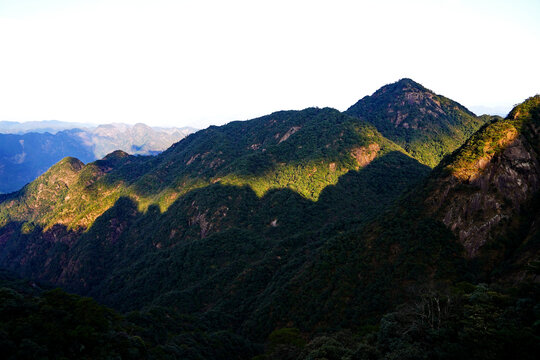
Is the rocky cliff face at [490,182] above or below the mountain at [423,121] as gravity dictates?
below

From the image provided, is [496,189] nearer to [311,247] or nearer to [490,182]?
[490,182]

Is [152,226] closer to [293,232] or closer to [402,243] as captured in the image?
[293,232]

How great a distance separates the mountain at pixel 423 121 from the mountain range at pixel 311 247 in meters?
1.03

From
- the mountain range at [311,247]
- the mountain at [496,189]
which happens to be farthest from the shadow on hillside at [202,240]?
the mountain at [496,189]

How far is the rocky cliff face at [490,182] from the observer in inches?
2077

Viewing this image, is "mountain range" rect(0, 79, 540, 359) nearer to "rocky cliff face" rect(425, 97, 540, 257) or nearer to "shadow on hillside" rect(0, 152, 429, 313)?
"rocky cliff face" rect(425, 97, 540, 257)

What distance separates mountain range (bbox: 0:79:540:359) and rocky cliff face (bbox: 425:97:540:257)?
0.25 m

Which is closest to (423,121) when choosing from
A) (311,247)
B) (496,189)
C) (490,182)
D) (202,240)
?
(311,247)

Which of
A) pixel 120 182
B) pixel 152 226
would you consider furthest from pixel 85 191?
pixel 152 226

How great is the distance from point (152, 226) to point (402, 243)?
115336 millimetres

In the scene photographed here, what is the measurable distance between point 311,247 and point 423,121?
12822 cm

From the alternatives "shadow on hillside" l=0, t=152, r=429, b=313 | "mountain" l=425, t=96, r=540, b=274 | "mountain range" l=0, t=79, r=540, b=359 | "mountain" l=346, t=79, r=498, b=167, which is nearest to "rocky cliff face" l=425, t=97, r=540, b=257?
"mountain" l=425, t=96, r=540, b=274

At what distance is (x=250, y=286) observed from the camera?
81.2m

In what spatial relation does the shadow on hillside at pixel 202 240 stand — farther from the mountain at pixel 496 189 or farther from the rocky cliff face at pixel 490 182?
the mountain at pixel 496 189
